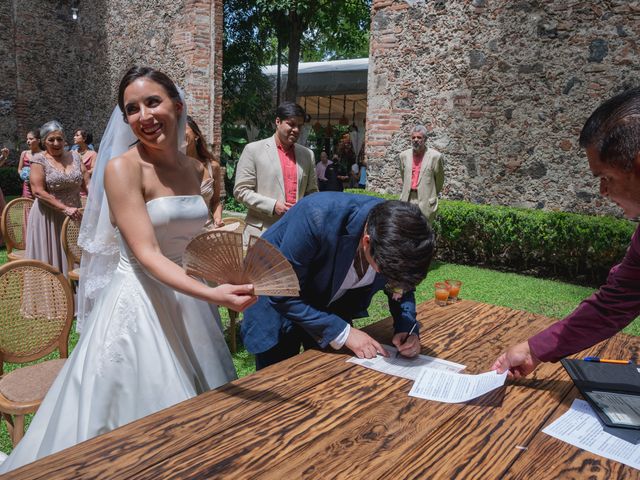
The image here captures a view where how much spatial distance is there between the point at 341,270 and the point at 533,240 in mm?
5516

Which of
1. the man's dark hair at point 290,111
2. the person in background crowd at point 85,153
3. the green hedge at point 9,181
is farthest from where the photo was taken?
the green hedge at point 9,181

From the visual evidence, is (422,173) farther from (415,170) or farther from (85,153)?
(85,153)

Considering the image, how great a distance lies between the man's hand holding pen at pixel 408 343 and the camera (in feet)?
6.58

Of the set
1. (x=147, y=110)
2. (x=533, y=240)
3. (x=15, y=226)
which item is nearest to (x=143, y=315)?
(x=147, y=110)

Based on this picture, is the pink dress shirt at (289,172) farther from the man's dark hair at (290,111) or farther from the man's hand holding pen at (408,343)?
the man's hand holding pen at (408,343)

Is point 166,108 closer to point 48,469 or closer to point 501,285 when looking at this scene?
point 48,469

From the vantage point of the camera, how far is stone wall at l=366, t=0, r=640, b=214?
671 centimetres

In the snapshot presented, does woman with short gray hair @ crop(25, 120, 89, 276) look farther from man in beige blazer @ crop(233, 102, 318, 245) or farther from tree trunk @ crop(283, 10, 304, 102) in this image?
tree trunk @ crop(283, 10, 304, 102)

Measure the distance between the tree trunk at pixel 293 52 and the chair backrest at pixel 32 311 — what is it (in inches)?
444

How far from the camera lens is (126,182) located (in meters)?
1.97

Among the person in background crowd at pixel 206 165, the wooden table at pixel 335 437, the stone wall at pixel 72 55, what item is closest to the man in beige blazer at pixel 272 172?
the person in background crowd at pixel 206 165

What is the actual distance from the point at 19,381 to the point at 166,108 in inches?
57.9

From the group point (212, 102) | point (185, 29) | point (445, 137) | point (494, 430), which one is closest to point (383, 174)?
point (445, 137)

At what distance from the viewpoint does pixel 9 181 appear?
575 inches
